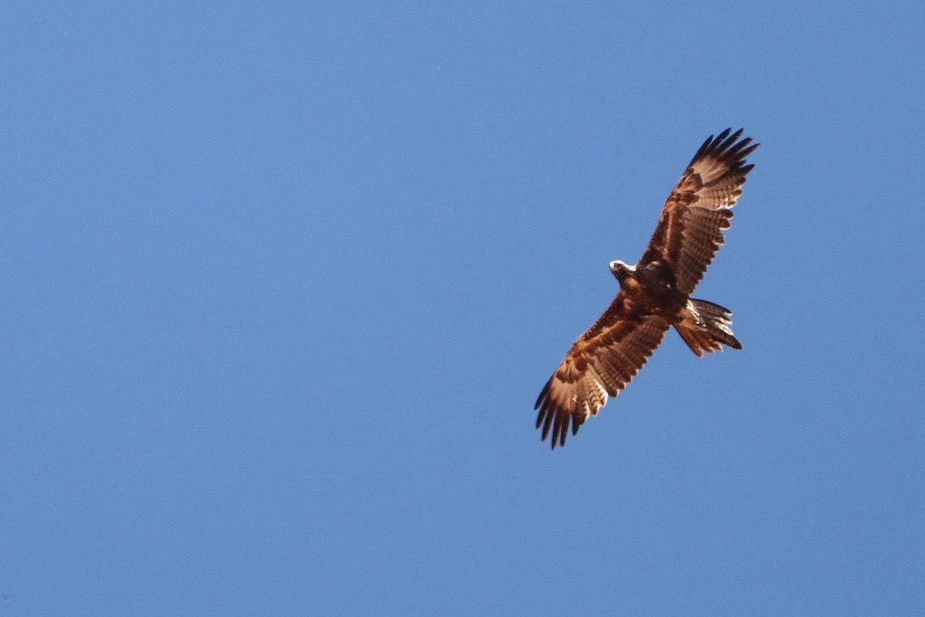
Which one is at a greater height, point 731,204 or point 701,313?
point 731,204

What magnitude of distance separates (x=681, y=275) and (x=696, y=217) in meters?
0.58

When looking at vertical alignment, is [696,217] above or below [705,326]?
above

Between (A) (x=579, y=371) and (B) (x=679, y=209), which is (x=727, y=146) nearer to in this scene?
(B) (x=679, y=209)

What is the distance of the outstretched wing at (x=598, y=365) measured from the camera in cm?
1398

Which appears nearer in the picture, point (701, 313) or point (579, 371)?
point (701, 313)

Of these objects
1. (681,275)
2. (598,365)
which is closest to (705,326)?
(681,275)

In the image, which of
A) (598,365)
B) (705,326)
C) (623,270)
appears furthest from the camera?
(598,365)

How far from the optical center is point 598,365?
47.1ft

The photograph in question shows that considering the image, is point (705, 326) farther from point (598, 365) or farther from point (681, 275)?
point (598, 365)

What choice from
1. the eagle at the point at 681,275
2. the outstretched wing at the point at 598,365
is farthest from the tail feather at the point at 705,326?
the outstretched wing at the point at 598,365

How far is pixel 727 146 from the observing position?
13789mm

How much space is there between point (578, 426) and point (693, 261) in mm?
2184

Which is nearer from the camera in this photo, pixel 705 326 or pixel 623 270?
pixel 705 326

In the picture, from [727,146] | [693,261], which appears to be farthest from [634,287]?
[727,146]
